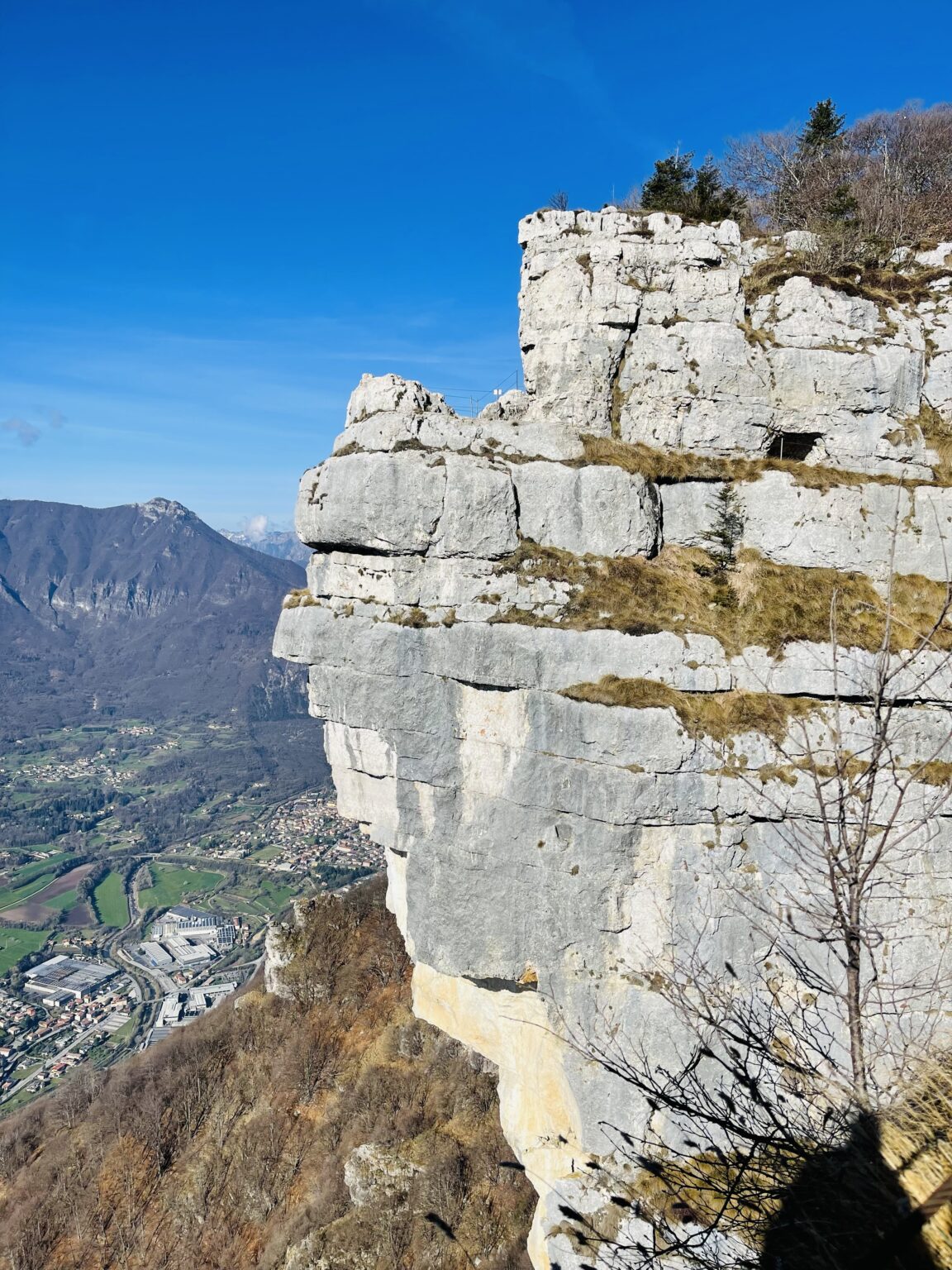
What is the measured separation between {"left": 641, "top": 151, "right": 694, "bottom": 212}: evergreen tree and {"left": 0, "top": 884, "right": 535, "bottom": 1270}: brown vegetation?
23.6 metres

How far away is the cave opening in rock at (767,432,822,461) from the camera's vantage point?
1284cm

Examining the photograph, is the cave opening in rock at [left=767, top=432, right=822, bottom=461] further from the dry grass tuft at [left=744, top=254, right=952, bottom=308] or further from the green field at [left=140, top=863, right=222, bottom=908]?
the green field at [left=140, top=863, right=222, bottom=908]

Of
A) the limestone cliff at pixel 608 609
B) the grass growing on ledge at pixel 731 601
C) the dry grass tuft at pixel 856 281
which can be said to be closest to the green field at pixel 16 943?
the limestone cliff at pixel 608 609

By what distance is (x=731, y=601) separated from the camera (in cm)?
1191

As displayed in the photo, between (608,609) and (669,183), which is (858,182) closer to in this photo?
(669,183)

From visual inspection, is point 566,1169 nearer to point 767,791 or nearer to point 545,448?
point 767,791

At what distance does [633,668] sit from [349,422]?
737 cm

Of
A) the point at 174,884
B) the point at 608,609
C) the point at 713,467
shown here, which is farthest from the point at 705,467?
the point at 174,884

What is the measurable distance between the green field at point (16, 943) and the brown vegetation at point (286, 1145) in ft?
138

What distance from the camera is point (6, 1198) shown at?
20062 mm

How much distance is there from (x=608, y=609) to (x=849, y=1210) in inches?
313

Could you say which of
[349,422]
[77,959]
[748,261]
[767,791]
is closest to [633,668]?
[767,791]

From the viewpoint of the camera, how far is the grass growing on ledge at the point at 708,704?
10.6 m

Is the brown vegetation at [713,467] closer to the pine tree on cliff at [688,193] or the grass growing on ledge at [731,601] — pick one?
the grass growing on ledge at [731,601]
